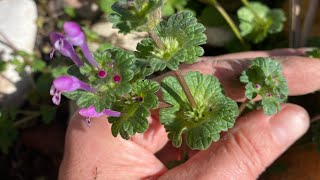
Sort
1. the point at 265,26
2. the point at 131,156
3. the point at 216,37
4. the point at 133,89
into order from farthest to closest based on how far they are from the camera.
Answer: the point at 216,37, the point at 265,26, the point at 131,156, the point at 133,89

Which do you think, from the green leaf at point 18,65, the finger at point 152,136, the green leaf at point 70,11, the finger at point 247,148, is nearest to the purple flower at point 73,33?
the finger at point 247,148

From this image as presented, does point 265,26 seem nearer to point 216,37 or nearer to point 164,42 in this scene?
point 216,37

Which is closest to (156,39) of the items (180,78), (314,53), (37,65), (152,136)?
(180,78)

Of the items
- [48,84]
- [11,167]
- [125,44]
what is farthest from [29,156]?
[125,44]

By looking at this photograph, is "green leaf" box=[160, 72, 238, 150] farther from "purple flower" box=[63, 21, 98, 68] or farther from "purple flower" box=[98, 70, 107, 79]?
"purple flower" box=[63, 21, 98, 68]

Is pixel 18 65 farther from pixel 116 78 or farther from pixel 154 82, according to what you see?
pixel 116 78

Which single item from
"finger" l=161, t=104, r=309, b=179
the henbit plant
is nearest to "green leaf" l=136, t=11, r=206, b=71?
the henbit plant
